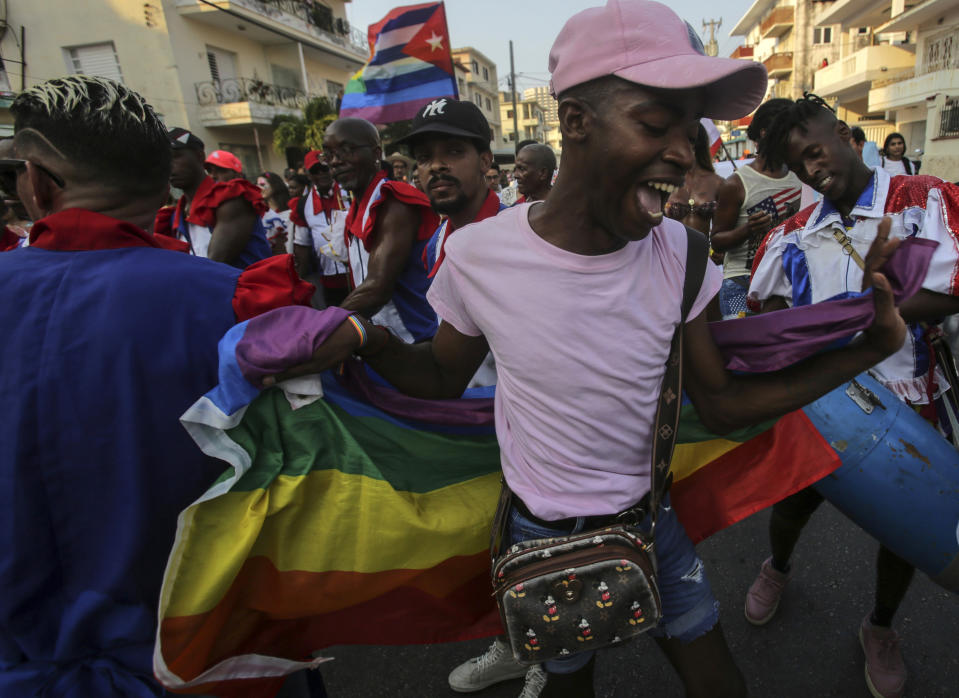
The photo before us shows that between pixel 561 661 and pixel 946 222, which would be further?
pixel 946 222

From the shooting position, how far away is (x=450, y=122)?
276 cm

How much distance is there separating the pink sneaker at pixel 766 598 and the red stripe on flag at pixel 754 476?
1032 mm

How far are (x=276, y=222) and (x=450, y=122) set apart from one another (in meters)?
4.54

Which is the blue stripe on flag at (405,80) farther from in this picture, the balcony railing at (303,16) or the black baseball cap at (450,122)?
the balcony railing at (303,16)

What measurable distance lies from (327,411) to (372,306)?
1519 millimetres

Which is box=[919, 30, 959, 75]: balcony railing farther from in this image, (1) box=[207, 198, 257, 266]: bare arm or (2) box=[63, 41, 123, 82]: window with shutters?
(2) box=[63, 41, 123, 82]: window with shutters

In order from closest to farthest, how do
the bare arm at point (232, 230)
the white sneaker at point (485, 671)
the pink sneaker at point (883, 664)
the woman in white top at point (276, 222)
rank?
the pink sneaker at point (883, 664)
the white sneaker at point (485, 671)
the bare arm at point (232, 230)
the woman in white top at point (276, 222)

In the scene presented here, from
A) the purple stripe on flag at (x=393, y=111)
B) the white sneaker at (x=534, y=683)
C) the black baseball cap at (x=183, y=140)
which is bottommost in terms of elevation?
the white sneaker at (x=534, y=683)

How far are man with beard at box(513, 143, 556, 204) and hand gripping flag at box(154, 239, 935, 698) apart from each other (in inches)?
128

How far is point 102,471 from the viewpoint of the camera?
127 cm

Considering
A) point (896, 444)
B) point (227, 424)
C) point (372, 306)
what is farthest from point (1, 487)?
point (896, 444)

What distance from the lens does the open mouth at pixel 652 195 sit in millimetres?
1258

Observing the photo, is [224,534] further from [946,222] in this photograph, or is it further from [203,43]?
[203,43]

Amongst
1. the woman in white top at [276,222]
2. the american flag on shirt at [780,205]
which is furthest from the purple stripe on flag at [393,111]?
the american flag on shirt at [780,205]
